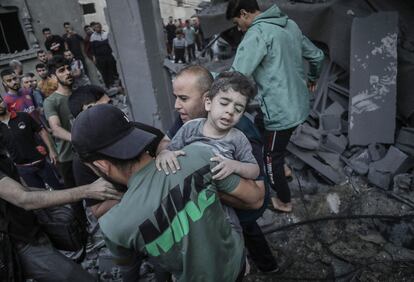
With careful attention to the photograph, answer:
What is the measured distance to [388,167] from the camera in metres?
4.48

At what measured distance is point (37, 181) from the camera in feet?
15.4

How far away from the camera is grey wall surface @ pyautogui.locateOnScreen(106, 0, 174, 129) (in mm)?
4270

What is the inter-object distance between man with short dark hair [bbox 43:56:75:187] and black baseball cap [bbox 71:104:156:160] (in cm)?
257

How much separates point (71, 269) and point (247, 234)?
5.11ft

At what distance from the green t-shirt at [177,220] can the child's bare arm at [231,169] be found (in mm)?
45

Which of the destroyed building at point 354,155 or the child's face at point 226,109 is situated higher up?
the child's face at point 226,109

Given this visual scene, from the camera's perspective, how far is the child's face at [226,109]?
2.13 m

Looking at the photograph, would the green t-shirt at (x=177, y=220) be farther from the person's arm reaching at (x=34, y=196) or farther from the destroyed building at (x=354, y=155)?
the destroyed building at (x=354, y=155)

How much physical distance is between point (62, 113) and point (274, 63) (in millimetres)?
2784

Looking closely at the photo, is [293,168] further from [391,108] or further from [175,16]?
[175,16]

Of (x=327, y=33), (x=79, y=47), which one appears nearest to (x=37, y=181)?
(x=327, y=33)

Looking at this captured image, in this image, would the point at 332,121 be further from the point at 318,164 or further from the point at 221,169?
the point at 221,169

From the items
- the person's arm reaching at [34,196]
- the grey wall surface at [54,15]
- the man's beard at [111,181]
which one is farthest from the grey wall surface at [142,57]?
the grey wall surface at [54,15]

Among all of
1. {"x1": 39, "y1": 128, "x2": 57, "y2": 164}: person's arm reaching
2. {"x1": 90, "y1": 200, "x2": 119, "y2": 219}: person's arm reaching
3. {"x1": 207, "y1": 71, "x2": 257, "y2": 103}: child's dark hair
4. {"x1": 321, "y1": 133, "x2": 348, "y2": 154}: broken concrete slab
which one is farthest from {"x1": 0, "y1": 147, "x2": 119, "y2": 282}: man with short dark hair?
{"x1": 321, "y1": 133, "x2": 348, "y2": 154}: broken concrete slab
